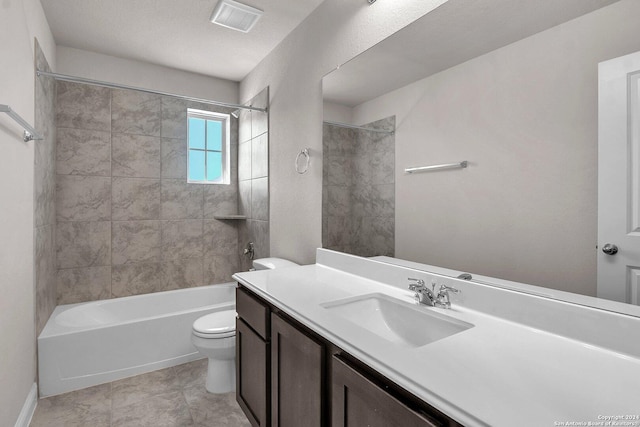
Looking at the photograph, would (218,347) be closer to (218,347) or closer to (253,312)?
(218,347)

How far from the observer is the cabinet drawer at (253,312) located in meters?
1.38

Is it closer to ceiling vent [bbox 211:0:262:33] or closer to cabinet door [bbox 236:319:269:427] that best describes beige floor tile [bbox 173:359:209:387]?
cabinet door [bbox 236:319:269:427]

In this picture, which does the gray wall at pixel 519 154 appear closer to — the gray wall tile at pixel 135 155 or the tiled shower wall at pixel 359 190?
the tiled shower wall at pixel 359 190

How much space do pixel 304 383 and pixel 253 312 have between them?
490 mm

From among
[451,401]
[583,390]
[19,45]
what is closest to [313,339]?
[451,401]

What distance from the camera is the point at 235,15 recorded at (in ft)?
7.30

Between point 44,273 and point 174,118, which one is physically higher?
point 174,118

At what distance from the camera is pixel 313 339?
1039mm

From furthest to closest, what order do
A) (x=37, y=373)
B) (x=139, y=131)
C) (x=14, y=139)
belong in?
(x=139, y=131) → (x=37, y=373) → (x=14, y=139)

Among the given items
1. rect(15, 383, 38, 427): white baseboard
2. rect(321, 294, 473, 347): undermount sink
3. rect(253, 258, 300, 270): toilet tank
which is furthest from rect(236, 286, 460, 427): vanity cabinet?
rect(15, 383, 38, 427): white baseboard

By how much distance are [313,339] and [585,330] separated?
2.49 feet

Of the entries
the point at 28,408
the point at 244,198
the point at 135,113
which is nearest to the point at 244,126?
the point at 244,198

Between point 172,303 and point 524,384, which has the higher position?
point 524,384

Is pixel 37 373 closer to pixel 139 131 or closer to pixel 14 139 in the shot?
pixel 14 139
